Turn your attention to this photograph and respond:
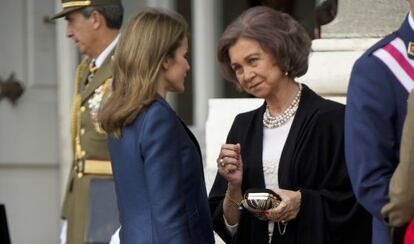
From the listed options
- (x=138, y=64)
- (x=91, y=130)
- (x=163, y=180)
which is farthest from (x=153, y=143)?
(x=91, y=130)

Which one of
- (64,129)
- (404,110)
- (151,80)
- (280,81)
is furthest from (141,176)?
(64,129)

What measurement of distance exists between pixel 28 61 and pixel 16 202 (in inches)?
30.7

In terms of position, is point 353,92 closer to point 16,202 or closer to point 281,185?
point 281,185

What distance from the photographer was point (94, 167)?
5691 mm

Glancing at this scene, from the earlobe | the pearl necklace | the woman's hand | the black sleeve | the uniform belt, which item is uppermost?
the earlobe

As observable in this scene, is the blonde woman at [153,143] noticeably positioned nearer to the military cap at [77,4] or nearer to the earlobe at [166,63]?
the earlobe at [166,63]

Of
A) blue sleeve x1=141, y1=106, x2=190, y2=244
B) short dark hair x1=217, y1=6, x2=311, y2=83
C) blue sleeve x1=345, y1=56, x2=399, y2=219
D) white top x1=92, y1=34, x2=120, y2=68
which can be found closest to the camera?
blue sleeve x1=345, y1=56, x2=399, y2=219

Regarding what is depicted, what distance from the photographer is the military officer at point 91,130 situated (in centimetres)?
558

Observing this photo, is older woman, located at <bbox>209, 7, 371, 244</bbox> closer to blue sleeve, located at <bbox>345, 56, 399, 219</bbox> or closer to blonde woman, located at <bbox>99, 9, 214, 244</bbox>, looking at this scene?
blonde woman, located at <bbox>99, 9, 214, 244</bbox>

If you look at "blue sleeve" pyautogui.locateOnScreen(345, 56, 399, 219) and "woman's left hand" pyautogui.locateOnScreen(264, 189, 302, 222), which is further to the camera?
"woman's left hand" pyautogui.locateOnScreen(264, 189, 302, 222)

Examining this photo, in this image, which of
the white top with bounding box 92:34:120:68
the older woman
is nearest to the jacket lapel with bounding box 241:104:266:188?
the older woman

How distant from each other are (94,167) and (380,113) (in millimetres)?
2398

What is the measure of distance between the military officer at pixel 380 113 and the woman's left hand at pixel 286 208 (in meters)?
0.50

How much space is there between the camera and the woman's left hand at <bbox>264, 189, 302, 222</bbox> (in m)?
4.00
